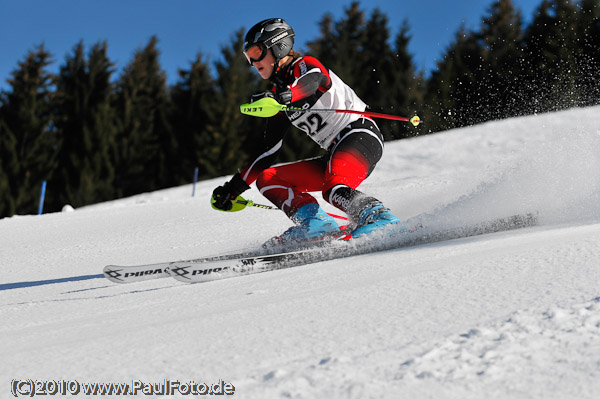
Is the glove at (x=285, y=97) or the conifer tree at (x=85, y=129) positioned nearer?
the glove at (x=285, y=97)

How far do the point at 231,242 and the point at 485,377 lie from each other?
3.89 m

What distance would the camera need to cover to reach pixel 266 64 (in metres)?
3.89

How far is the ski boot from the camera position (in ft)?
13.3

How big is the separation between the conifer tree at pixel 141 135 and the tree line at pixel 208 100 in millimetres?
51

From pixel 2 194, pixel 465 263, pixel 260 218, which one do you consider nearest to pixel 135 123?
pixel 2 194

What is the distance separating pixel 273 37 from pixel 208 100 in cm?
2035

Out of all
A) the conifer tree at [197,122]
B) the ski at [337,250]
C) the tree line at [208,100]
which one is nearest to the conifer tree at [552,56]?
the tree line at [208,100]

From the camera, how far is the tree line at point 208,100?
19828mm

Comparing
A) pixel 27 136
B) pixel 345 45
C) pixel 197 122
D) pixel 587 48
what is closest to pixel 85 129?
pixel 27 136

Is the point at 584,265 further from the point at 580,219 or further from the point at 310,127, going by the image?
the point at 310,127

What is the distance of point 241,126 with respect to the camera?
2272cm

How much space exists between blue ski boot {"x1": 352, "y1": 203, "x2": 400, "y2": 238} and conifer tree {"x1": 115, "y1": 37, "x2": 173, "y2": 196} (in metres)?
19.1

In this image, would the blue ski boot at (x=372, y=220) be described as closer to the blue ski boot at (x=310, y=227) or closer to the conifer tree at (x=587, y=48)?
the blue ski boot at (x=310, y=227)

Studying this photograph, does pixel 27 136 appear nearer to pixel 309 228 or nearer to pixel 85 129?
pixel 85 129
